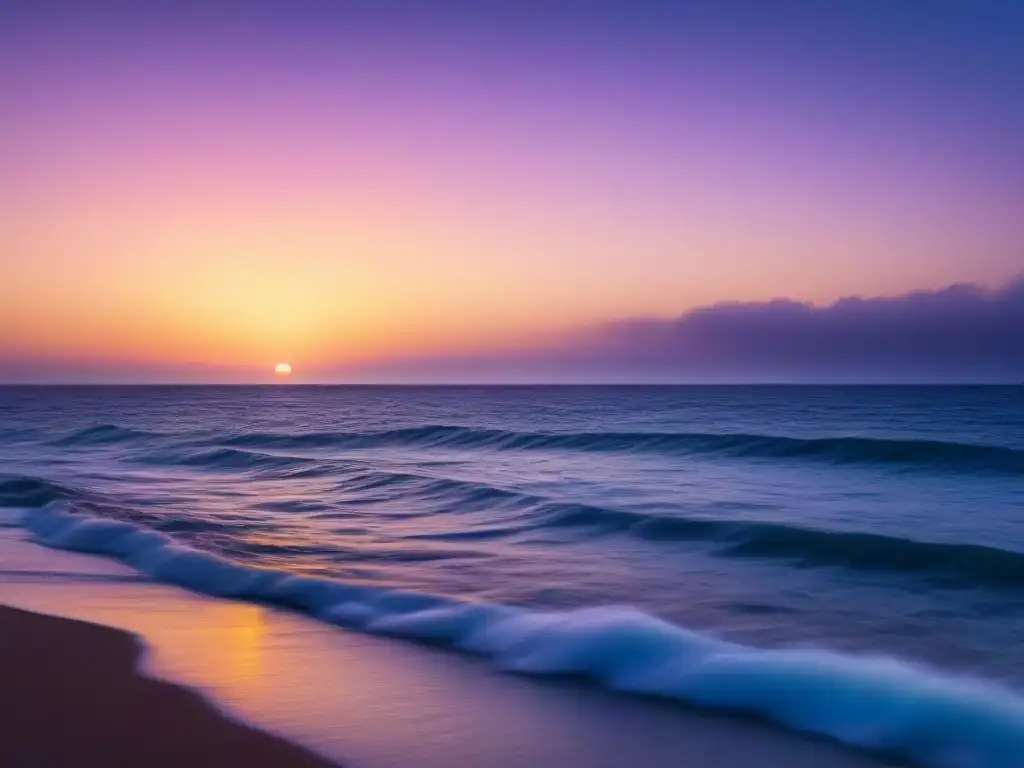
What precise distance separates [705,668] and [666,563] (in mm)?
3490

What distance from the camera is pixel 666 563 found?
9.08 metres

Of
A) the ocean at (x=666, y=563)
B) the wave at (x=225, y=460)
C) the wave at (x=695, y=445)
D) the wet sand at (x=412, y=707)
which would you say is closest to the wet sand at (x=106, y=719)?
the wet sand at (x=412, y=707)

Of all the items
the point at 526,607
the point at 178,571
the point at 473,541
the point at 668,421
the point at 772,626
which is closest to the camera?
the point at 772,626

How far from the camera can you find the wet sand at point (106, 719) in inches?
159

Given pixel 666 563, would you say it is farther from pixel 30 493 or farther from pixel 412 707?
pixel 30 493

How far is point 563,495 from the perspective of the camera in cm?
1438

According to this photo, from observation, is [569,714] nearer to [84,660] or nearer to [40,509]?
[84,660]

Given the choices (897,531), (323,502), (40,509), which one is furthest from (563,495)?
(40,509)

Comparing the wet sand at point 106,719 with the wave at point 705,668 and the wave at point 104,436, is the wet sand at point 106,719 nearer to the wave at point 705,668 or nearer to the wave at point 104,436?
the wave at point 705,668

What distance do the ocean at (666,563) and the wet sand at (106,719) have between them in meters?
1.97

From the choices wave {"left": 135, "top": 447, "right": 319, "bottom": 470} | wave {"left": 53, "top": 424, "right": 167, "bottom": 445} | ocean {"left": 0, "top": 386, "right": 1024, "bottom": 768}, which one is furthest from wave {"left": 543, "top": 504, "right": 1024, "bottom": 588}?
wave {"left": 53, "top": 424, "right": 167, "bottom": 445}

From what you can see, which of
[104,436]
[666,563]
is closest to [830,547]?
[666,563]

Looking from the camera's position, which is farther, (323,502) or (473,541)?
(323,502)

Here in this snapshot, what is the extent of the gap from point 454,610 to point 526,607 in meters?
0.64
